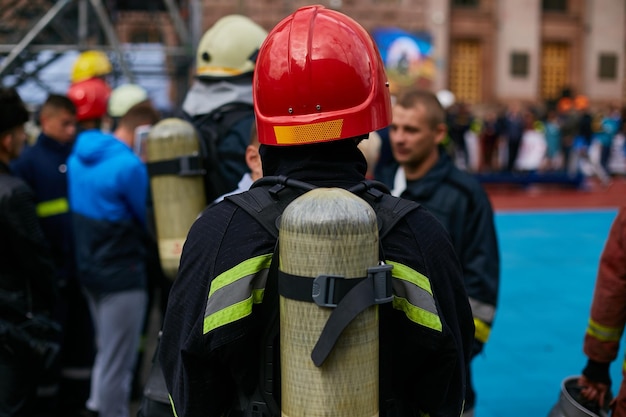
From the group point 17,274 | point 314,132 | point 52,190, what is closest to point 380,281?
point 314,132

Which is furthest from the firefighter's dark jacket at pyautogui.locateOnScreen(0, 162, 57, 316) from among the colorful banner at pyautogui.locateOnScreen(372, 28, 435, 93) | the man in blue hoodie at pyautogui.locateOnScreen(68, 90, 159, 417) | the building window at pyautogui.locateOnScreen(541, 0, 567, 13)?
the building window at pyautogui.locateOnScreen(541, 0, 567, 13)

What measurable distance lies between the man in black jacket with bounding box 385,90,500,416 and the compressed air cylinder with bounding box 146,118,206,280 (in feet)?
3.63

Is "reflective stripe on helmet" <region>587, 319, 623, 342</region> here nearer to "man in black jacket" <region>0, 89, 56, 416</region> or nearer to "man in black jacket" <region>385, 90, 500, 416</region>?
"man in black jacket" <region>385, 90, 500, 416</region>

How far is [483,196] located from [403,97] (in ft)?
2.49

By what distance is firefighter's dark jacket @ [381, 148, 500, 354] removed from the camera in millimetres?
3279

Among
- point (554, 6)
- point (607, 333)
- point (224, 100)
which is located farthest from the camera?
point (554, 6)

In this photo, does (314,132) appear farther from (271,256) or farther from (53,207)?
(53,207)

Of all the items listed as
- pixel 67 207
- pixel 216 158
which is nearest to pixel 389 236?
pixel 216 158

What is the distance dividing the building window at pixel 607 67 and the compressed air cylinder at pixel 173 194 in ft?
107

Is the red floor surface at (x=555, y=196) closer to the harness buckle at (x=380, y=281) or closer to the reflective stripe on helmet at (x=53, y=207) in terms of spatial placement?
the reflective stripe on helmet at (x=53, y=207)

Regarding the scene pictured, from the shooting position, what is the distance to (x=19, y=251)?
344 centimetres

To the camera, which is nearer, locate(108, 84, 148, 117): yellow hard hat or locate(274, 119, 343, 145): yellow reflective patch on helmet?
locate(274, 119, 343, 145): yellow reflective patch on helmet

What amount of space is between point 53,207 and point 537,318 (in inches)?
183

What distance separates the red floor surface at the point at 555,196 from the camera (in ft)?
48.3
